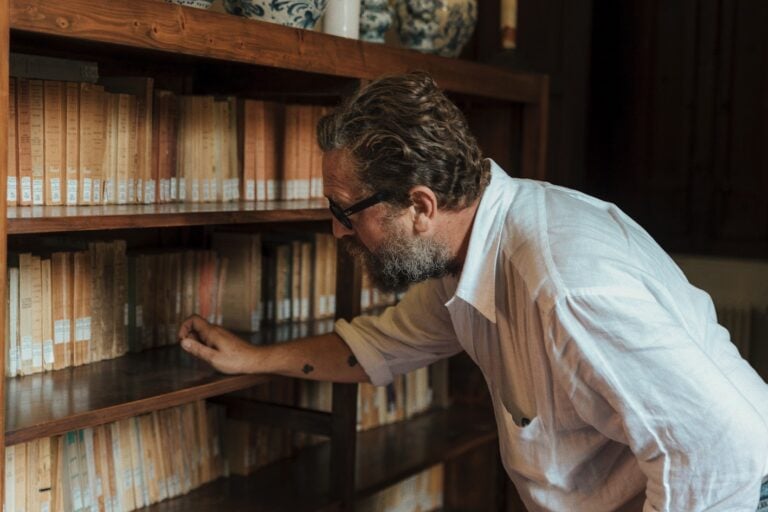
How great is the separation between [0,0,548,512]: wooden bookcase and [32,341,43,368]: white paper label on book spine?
0.03 metres

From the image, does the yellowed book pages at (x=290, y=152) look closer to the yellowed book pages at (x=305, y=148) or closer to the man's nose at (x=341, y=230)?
the yellowed book pages at (x=305, y=148)

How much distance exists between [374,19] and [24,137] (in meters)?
0.93

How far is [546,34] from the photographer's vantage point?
11.1 feet

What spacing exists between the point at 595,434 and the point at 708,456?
254 millimetres

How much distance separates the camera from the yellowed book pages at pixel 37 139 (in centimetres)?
172

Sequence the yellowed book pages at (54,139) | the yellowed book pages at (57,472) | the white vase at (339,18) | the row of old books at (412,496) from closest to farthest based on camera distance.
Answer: the yellowed book pages at (54,139), the yellowed book pages at (57,472), the white vase at (339,18), the row of old books at (412,496)

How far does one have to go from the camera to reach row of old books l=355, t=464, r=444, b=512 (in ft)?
8.46

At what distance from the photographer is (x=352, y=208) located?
168cm

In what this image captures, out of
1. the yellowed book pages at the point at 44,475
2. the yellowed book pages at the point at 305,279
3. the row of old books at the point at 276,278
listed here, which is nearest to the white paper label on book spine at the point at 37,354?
the yellowed book pages at the point at 44,475

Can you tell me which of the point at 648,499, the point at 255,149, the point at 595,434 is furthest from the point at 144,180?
the point at 648,499

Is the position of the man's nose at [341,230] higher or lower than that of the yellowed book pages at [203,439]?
higher

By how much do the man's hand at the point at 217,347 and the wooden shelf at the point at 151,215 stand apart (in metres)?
0.23

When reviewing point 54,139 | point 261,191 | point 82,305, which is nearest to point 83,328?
point 82,305

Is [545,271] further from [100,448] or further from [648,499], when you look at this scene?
[100,448]
